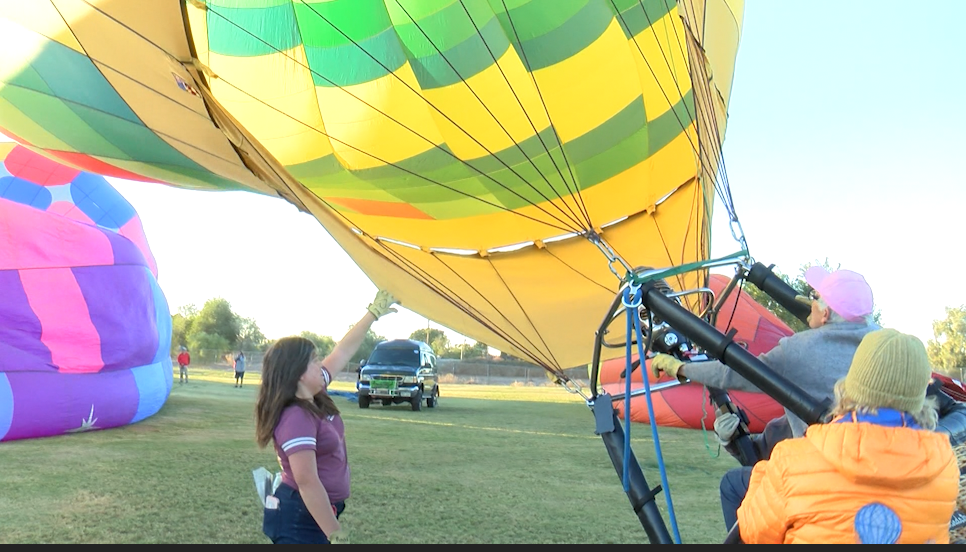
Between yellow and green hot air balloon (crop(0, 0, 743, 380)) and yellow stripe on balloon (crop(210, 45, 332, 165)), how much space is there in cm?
1

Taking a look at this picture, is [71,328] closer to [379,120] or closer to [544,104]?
[379,120]

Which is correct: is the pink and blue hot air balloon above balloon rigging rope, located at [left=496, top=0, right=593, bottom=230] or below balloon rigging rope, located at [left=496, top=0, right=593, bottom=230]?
below

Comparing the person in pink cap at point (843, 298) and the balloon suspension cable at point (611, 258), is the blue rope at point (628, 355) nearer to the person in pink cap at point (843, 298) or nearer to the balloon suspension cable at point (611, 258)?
the balloon suspension cable at point (611, 258)

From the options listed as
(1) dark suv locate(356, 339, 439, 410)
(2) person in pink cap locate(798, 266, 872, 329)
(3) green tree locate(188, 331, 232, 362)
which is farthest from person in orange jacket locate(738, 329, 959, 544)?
(3) green tree locate(188, 331, 232, 362)

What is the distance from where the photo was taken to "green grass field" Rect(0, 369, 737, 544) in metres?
4.22

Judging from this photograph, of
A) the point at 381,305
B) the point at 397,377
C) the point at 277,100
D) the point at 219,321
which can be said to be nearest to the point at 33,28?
the point at 277,100

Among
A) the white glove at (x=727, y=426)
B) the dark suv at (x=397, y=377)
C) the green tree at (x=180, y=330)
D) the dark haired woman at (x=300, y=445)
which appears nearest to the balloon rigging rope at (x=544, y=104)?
the white glove at (x=727, y=426)

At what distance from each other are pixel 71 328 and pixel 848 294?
7.57 meters

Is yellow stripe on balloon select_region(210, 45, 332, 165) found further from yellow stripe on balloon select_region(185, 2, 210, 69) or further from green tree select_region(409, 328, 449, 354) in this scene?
green tree select_region(409, 328, 449, 354)

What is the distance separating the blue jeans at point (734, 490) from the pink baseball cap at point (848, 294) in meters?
0.69

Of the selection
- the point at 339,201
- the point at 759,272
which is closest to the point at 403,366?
the point at 339,201

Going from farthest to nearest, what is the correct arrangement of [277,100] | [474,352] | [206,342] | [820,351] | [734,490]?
[474,352] < [206,342] < [277,100] < [734,490] < [820,351]

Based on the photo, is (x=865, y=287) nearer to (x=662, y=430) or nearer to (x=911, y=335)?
(x=911, y=335)

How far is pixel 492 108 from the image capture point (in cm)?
454
